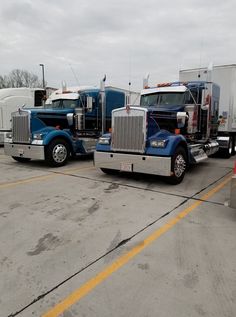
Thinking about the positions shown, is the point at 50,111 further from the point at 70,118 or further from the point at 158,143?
the point at 158,143

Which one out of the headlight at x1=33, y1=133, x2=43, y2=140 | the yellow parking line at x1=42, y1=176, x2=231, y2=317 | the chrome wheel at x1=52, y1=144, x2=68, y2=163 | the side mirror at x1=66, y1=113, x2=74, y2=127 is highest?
the side mirror at x1=66, y1=113, x2=74, y2=127

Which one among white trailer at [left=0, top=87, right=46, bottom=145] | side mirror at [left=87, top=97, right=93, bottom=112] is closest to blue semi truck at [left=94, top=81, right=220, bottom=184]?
side mirror at [left=87, top=97, right=93, bottom=112]

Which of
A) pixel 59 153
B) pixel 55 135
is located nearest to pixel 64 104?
pixel 55 135

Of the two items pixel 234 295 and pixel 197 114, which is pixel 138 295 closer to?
pixel 234 295

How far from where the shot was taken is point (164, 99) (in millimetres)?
8289

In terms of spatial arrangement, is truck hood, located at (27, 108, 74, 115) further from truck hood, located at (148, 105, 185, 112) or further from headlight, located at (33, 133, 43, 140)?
truck hood, located at (148, 105, 185, 112)

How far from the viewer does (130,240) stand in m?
3.72

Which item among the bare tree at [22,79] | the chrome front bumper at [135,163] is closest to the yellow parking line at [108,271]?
the chrome front bumper at [135,163]

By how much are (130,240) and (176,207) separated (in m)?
1.61

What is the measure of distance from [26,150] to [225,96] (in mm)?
7787

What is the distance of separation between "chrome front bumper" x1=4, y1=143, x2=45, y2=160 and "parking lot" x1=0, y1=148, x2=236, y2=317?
7.76ft

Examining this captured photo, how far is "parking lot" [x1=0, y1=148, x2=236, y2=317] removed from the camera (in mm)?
2494

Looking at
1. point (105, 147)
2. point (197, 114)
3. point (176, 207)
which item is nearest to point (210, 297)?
point (176, 207)

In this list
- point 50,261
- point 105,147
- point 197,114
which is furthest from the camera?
point 197,114
